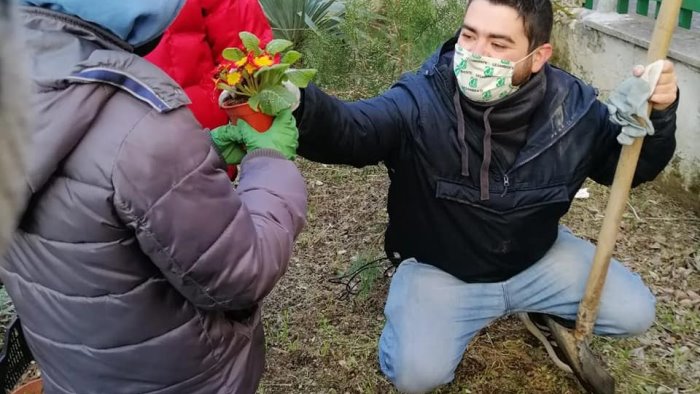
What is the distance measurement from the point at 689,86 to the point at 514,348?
5.42 ft

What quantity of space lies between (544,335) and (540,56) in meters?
1.10

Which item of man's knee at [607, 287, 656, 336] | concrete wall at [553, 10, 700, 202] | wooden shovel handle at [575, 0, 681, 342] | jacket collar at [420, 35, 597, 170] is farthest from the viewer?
concrete wall at [553, 10, 700, 202]

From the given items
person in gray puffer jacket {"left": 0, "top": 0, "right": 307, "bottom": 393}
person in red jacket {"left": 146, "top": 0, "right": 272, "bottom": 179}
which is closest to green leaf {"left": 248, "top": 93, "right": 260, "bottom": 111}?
person in gray puffer jacket {"left": 0, "top": 0, "right": 307, "bottom": 393}

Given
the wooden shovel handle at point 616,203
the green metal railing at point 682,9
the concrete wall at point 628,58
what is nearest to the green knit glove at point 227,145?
the wooden shovel handle at point 616,203

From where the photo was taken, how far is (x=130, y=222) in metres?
1.32

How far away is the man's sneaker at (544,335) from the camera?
2666 millimetres

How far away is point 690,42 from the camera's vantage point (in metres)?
3.52

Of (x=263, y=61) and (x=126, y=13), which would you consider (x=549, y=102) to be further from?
(x=126, y=13)

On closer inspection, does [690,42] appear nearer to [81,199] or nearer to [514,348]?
[514,348]

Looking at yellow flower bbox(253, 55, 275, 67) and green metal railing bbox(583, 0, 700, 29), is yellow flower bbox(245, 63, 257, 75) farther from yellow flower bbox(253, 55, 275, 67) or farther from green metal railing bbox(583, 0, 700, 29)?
green metal railing bbox(583, 0, 700, 29)

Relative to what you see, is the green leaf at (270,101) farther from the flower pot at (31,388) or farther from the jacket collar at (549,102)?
the flower pot at (31,388)

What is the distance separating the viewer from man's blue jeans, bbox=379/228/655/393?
2428 mm

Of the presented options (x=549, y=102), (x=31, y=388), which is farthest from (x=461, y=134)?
(x=31, y=388)

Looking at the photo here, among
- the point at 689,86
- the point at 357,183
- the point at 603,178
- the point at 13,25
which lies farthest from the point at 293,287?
the point at 13,25
